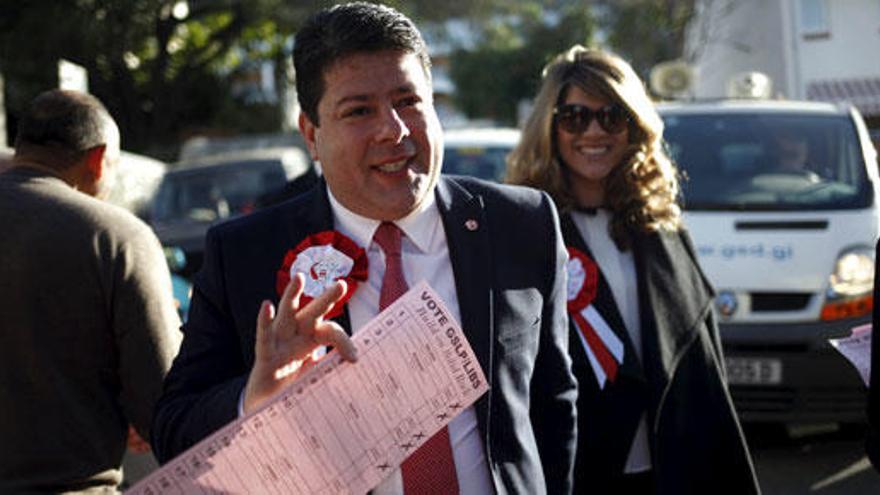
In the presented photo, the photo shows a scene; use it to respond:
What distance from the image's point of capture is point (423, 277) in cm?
241

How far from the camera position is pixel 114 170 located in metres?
3.56

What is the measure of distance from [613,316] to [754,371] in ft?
11.5

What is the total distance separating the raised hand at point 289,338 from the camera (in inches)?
77.0

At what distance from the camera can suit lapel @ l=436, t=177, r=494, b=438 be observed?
234 centimetres

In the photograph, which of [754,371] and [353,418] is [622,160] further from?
[754,371]

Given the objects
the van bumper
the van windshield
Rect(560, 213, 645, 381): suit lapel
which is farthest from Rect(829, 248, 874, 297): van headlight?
Rect(560, 213, 645, 381): suit lapel

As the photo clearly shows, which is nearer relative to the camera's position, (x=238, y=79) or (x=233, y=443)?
(x=233, y=443)

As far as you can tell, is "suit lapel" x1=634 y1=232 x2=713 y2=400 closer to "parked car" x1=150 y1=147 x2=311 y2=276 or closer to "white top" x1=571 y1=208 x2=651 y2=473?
"white top" x1=571 y1=208 x2=651 y2=473

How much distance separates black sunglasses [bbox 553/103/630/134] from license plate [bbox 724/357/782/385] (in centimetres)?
328

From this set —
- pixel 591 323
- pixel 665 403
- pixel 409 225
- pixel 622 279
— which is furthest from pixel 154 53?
pixel 409 225

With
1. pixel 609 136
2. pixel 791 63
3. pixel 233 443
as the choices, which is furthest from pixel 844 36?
pixel 233 443

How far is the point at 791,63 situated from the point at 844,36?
1.46 m

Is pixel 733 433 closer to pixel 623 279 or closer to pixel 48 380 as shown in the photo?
pixel 623 279

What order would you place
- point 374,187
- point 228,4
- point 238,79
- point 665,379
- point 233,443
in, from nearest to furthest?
1. point 233,443
2. point 374,187
3. point 665,379
4. point 228,4
5. point 238,79
